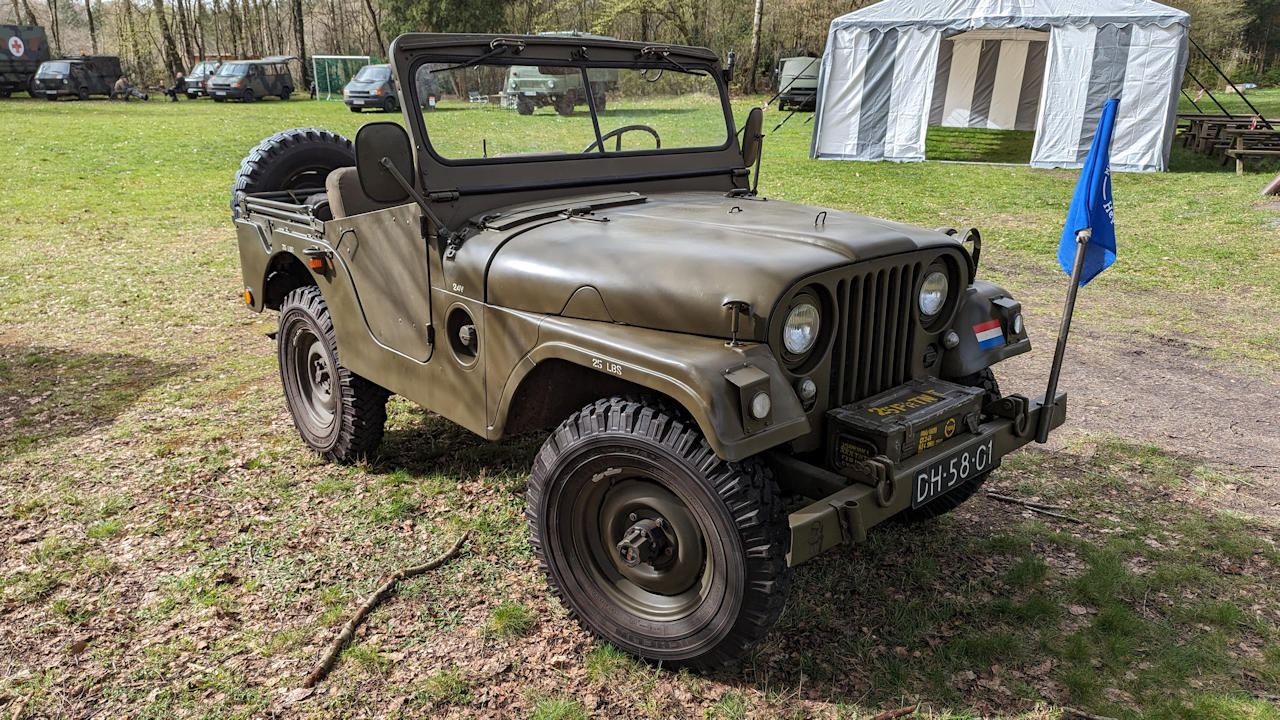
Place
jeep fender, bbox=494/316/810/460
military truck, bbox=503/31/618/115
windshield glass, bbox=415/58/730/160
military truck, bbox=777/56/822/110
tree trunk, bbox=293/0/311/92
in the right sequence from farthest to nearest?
tree trunk, bbox=293/0/311/92 < military truck, bbox=777/56/822/110 < military truck, bbox=503/31/618/115 < windshield glass, bbox=415/58/730/160 < jeep fender, bbox=494/316/810/460

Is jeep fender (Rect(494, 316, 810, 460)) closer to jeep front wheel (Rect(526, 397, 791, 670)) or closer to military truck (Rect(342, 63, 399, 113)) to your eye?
jeep front wheel (Rect(526, 397, 791, 670))

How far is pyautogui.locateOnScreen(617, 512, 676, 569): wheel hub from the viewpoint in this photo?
2.83 m

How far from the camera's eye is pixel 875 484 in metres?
2.69

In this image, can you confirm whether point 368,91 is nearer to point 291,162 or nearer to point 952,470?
point 291,162

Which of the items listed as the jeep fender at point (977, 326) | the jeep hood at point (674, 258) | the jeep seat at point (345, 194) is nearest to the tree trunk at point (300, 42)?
the jeep seat at point (345, 194)

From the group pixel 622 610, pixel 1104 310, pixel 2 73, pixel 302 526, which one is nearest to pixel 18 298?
pixel 302 526

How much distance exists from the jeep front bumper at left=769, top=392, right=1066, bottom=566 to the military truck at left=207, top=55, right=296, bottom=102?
3582 centimetres

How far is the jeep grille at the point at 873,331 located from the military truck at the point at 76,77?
3519cm

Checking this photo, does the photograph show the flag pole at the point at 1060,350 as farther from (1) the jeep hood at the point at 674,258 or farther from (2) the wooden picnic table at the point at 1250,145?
(2) the wooden picnic table at the point at 1250,145

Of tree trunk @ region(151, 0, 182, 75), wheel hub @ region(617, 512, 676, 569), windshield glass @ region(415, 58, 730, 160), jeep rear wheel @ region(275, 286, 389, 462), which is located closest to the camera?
wheel hub @ region(617, 512, 676, 569)

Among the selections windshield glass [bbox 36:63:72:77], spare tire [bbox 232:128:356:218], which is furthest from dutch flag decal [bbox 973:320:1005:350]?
windshield glass [bbox 36:63:72:77]

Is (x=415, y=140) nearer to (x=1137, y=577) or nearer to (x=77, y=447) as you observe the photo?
(x=77, y=447)

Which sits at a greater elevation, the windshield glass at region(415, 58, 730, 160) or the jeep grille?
the windshield glass at region(415, 58, 730, 160)

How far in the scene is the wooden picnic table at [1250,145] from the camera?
15.3 m
